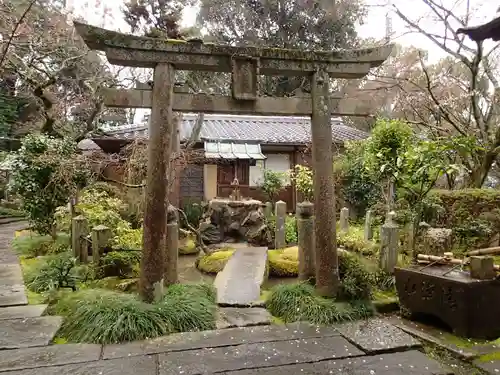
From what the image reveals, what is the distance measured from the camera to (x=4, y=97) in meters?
20.8

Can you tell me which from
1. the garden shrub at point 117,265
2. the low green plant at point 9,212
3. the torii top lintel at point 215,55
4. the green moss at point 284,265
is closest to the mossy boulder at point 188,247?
the green moss at point 284,265

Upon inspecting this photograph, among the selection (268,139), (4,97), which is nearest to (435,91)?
(268,139)

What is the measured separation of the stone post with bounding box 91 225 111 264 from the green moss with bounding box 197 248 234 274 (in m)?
2.56

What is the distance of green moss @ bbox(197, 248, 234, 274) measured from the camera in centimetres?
885

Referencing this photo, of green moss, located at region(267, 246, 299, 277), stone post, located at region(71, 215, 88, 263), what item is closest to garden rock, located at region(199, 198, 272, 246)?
green moss, located at region(267, 246, 299, 277)

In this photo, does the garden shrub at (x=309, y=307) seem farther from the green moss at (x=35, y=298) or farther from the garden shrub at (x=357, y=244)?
the garden shrub at (x=357, y=244)

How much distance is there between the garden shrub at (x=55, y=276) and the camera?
20.4 feet

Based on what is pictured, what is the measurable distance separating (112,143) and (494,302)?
13.8 m

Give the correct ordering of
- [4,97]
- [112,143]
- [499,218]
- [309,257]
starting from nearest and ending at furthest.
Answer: [309,257]
[499,218]
[112,143]
[4,97]

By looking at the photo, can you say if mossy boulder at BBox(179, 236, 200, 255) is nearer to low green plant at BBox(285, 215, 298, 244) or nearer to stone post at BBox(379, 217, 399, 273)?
low green plant at BBox(285, 215, 298, 244)

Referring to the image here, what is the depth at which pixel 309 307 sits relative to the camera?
5246 millimetres

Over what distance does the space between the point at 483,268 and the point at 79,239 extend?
7.10 m

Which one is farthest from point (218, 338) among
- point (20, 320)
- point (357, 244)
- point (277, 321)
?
point (357, 244)

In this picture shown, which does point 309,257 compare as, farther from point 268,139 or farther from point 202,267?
point 268,139
